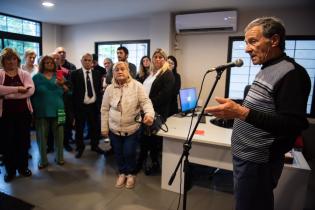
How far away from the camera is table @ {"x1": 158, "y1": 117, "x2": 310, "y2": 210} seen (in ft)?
6.16

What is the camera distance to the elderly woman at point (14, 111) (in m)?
2.43

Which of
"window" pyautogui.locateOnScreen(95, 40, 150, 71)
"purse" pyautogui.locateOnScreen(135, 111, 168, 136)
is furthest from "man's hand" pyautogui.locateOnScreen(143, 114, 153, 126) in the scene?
"window" pyautogui.locateOnScreen(95, 40, 150, 71)

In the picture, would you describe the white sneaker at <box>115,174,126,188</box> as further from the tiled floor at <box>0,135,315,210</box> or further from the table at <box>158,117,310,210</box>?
the table at <box>158,117,310,210</box>

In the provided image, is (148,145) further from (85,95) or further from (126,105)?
(85,95)

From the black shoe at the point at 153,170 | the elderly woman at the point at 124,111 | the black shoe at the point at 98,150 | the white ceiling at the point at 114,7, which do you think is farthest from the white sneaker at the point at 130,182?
the white ceiling at the point at 114,7

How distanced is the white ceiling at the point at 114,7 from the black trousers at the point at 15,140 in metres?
2.09

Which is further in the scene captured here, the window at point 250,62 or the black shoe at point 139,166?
the window at point 250,62

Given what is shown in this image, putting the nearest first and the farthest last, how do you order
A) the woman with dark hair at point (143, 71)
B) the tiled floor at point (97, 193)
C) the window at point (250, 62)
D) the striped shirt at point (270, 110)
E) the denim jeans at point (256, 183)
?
the striped shirt at point (270, 110) → the denim jeans at point (256, 183) → the tiled floor at point (97, 193) → the woman with dark hair at point (143, 71) → the window at point (250, 62)

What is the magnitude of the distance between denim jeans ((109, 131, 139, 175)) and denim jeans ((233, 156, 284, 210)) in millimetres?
1394

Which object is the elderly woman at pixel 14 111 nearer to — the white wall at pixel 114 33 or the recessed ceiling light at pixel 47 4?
the recessed ceiling light at pixel 47 4

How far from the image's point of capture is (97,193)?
94.7 inches

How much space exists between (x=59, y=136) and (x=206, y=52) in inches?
116

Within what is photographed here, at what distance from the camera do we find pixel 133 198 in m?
2.33

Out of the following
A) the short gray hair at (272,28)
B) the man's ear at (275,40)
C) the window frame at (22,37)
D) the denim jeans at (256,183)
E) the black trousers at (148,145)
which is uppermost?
the window frame at (22,37)
